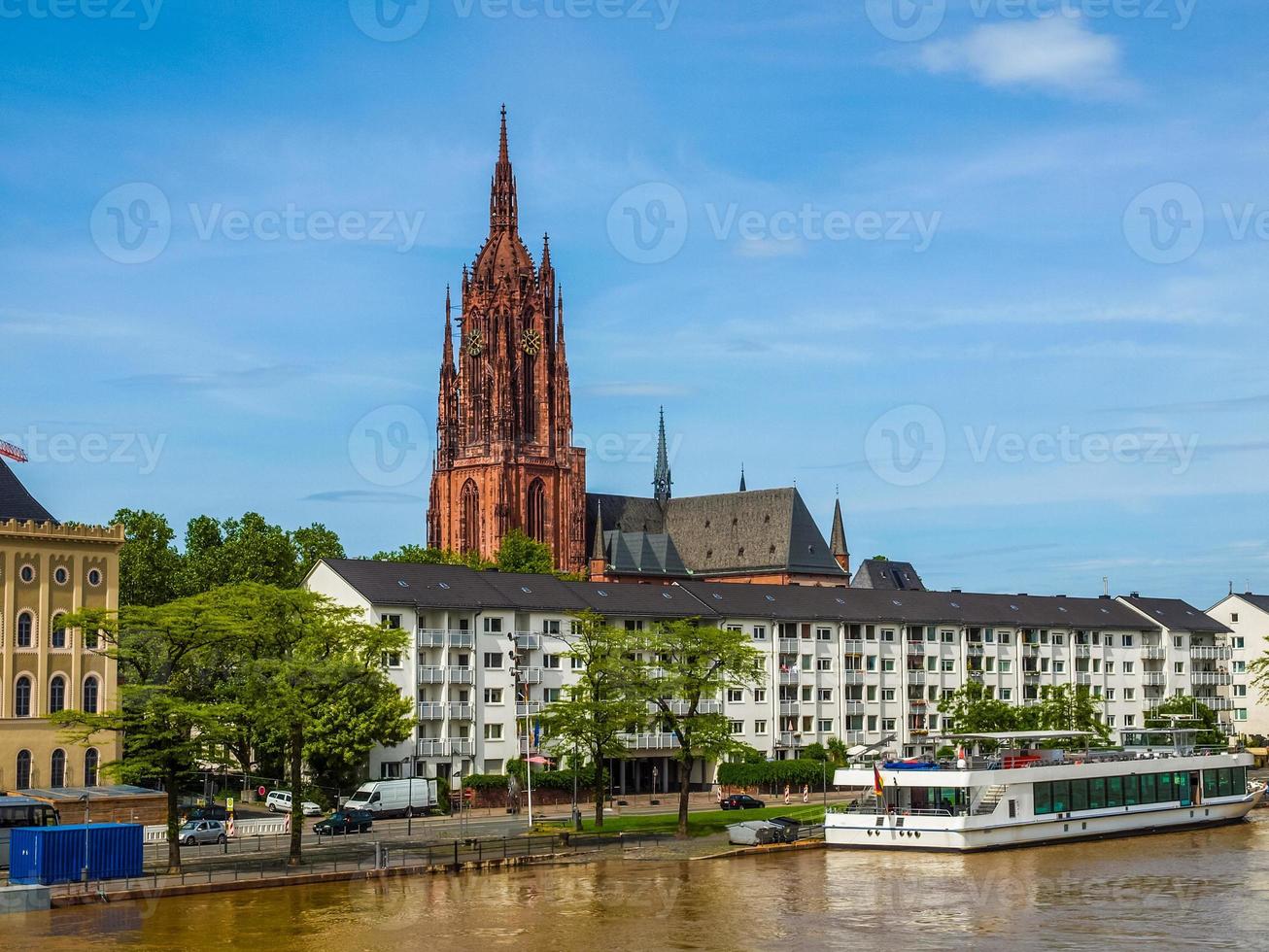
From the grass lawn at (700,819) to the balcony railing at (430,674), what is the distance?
20.9 m

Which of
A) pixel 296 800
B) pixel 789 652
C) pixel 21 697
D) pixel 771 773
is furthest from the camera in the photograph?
pixel 789 652

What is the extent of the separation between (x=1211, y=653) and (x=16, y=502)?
127 meters

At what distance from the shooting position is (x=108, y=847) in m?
72.6

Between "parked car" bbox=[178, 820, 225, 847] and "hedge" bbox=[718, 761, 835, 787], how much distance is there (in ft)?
159

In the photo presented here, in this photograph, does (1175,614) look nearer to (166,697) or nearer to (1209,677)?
(1209,677)

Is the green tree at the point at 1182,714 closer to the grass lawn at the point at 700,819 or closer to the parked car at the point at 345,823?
the grass lawn at the point at 700,819

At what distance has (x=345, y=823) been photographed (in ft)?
322

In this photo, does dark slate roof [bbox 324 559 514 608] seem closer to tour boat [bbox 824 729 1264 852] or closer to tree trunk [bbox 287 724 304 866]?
tour boat [bbox 824 729 1264 852]

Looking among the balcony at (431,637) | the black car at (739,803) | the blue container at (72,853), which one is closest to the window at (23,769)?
the balcony at (431,637)

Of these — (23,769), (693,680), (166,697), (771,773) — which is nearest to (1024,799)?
(693,680)

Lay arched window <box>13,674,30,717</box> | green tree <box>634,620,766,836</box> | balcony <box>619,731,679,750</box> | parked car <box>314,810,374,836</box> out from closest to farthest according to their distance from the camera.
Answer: green tree <box>634,620,766,836</box> < parked car <box>314,810,374,836</box> < arched window <box>13,674,30,717</box> < balcony <box>619,731,679,750</box>

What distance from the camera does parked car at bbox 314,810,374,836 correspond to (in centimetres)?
9738

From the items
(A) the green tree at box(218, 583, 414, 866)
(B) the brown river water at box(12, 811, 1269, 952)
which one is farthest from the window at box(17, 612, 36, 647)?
(B) the brown river water at box(12, 811, 1269, 952)

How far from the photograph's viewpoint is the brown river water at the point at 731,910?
198 ft
